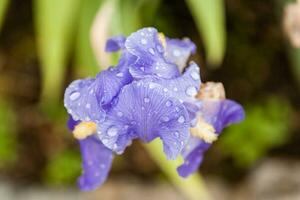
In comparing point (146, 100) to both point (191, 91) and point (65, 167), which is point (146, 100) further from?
point (65, 167)

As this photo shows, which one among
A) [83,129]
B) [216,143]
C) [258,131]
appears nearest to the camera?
[83,129]

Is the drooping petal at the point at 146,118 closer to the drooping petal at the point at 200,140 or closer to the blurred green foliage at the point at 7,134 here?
the drooping petal at the point at 200,140

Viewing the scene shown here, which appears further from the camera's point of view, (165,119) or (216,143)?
(216,143)

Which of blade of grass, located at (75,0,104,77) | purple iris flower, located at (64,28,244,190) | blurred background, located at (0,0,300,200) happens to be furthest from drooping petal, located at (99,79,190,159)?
blurred background, located at (0,0,300,200)

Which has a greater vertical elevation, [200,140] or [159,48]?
[159,48]

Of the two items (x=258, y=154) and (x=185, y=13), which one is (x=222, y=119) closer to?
Result: (x=185, y=13)

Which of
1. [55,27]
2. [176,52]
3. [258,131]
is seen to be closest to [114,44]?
[176,52]

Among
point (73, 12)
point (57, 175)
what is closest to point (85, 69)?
point (73, 12)

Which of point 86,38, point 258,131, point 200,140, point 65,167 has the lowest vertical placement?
point 65,167

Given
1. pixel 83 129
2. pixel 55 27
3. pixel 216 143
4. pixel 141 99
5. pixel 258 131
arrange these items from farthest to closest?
pixel 216 143 < pixel 258 131 < pixel 55 27 < pixel 83 129 < pixel 141 99
